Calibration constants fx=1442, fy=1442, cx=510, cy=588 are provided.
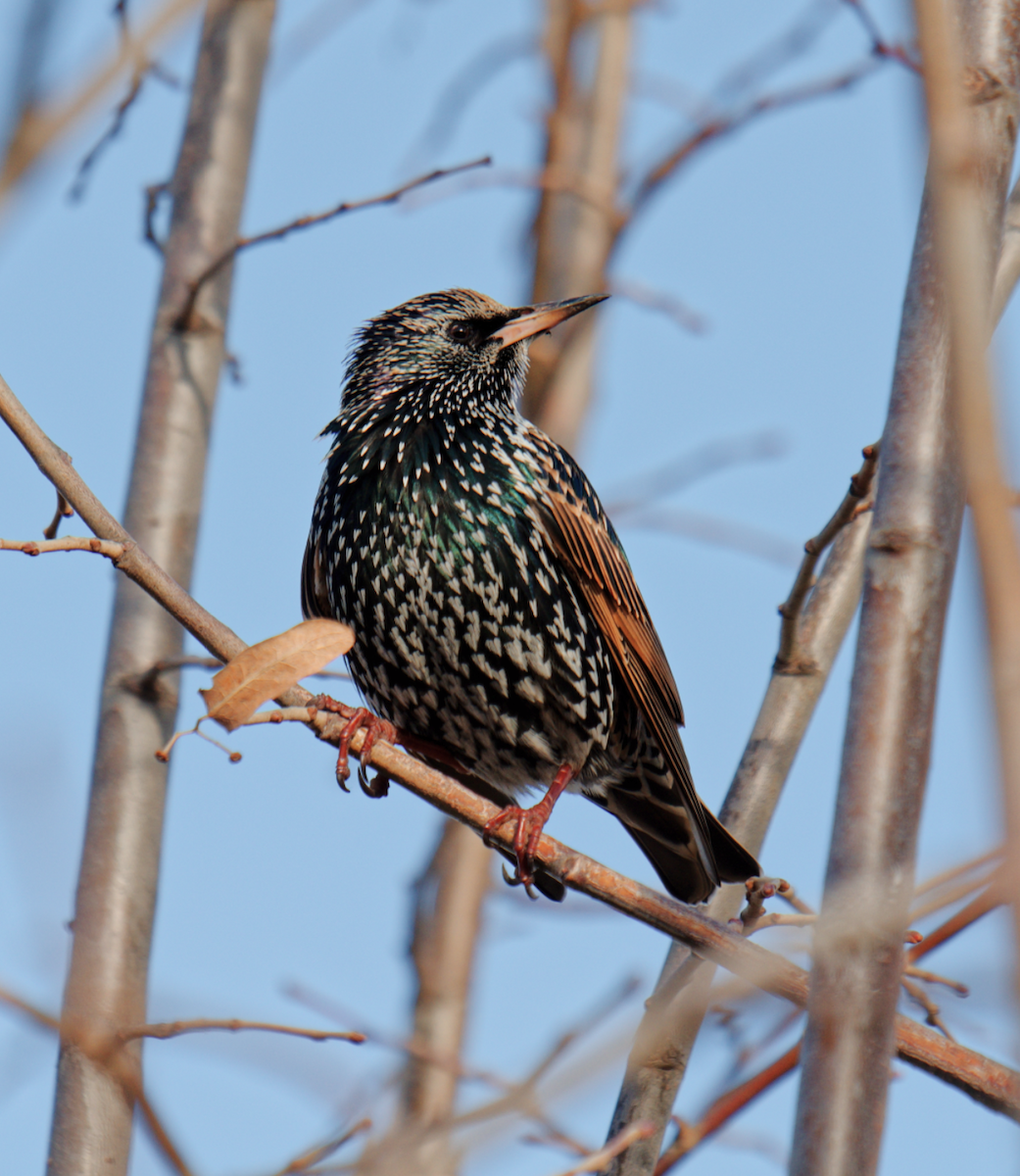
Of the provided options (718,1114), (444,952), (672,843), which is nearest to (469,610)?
(672,843)

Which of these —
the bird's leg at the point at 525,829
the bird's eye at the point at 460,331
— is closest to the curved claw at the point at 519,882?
the bird's leg at the point at 525,829

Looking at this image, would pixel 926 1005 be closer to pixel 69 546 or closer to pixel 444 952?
pixel 69 546

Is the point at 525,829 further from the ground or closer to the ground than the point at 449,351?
closer to the ground

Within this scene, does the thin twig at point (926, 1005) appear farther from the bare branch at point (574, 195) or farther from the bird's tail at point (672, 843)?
the bare branch at point (574, 195)

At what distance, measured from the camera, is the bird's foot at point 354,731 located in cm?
283

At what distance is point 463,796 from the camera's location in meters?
2.54

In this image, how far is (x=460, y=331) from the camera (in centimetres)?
442

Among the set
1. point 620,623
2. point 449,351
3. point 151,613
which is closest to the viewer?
point 151,613

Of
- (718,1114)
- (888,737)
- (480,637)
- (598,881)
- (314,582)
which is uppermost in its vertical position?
(314,582)

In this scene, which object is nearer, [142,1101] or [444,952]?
[142,1101]

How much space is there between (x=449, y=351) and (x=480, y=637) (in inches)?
46.1

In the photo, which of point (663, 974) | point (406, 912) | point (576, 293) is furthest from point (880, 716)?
point (576, 293)

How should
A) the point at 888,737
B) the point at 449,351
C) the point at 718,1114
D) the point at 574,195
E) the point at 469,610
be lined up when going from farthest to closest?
the point at 574,195
the point at 449,351
the point at 469,610
the point at 718,1114
the point at 888,737

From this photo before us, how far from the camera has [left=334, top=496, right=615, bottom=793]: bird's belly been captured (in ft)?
11.6
